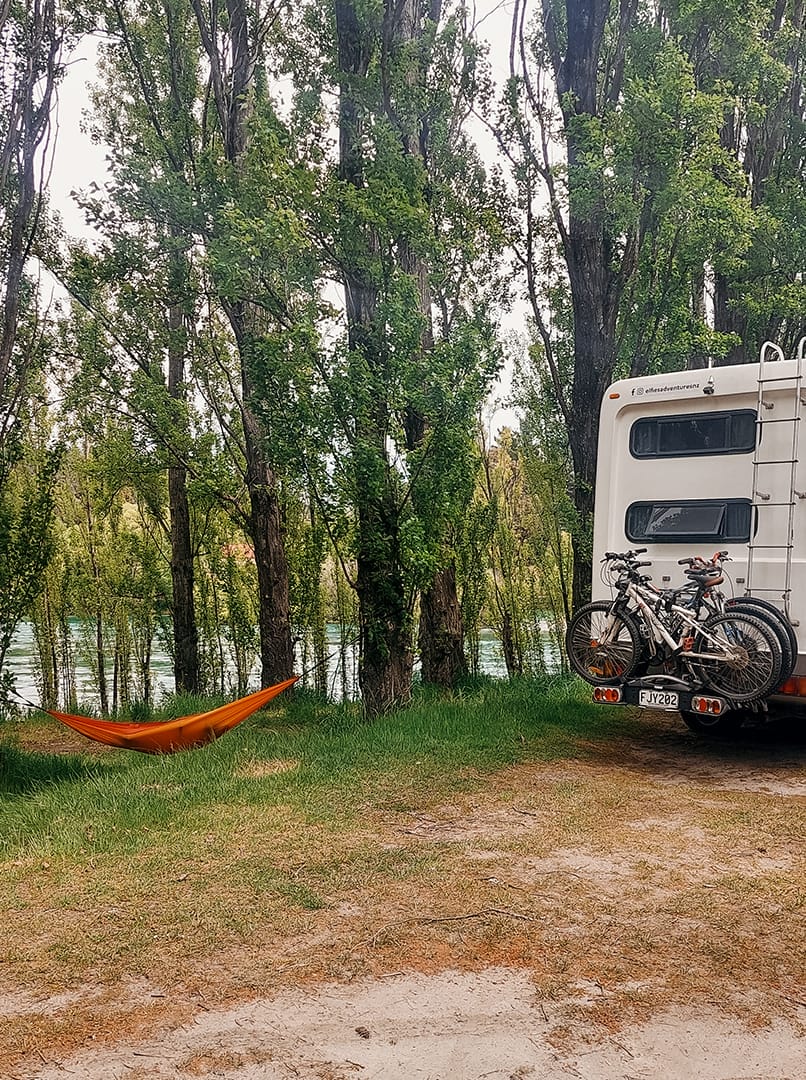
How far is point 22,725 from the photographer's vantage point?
30.7ft

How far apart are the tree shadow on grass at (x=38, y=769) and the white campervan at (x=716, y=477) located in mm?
3868

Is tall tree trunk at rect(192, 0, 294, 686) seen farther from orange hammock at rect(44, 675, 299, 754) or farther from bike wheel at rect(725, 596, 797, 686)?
bike wheel at rect(725, 596, 797, 686)

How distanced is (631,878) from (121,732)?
3.90 meters

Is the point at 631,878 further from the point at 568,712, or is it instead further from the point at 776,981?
the point at 568,712

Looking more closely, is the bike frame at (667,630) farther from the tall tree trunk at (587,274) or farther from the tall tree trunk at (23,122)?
the tall tree trunk at (23,122)

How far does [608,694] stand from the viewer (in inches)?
229

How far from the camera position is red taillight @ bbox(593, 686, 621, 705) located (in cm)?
578

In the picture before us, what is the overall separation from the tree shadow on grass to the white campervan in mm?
3868

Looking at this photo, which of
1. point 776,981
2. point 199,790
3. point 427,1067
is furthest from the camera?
point 199,790

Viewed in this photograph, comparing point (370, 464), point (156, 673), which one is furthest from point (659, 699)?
point (156, 673)

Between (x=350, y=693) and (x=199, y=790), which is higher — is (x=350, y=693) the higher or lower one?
the lower one

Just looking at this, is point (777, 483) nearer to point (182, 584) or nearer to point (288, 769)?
point (288, 769)

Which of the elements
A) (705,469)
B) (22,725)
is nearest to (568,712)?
(705,469)

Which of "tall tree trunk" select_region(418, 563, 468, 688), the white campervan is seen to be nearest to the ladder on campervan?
the white campervan
